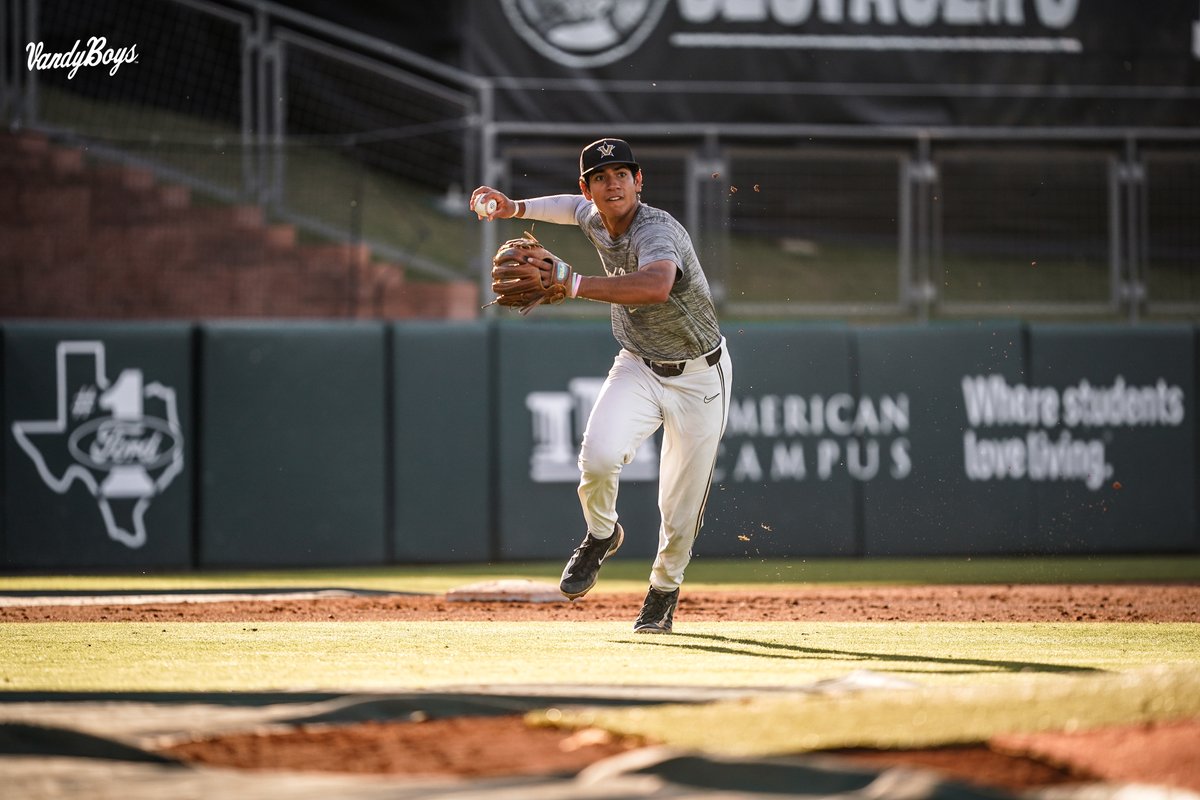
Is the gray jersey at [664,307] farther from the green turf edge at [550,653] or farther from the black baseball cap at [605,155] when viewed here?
the green turf edge at [550,653]

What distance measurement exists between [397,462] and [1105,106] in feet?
25.7

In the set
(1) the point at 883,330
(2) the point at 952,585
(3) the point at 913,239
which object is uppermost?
(3) the point at 913,239

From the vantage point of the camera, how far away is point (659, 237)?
6391mm

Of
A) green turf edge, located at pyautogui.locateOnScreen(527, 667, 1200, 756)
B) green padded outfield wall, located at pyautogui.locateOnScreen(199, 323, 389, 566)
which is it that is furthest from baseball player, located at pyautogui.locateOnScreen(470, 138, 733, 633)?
green padded outfield wall, located at pyautogui.locateOnScreen(199, 323, 389, 566)

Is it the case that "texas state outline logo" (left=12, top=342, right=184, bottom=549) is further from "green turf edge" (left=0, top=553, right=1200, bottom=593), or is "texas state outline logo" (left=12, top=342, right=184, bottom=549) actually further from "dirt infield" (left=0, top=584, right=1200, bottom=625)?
"dirt infield" (left=0, top=584, right=1200, bottom=625)

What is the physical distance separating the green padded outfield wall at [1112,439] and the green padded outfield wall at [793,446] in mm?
1319

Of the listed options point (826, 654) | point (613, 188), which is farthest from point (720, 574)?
point (826, 654)

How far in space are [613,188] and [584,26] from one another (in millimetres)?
7920

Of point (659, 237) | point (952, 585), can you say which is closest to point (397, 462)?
point (952, 585)

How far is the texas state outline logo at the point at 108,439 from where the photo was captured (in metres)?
11.1

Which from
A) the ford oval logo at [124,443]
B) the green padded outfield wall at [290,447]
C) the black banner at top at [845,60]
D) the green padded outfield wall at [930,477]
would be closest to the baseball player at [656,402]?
the green padded outfield wall at [290,447]

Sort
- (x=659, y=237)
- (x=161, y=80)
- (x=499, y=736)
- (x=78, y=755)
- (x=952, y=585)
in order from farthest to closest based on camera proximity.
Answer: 1. (x=161, y=80)
2. (x=952, y=585)
3. (x=659, y=237)
4. (x=499, y=736)
5. (x=78, y=755)

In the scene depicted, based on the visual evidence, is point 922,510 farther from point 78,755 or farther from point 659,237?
point 78,755

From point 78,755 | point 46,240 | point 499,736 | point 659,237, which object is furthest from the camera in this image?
point 46,240
